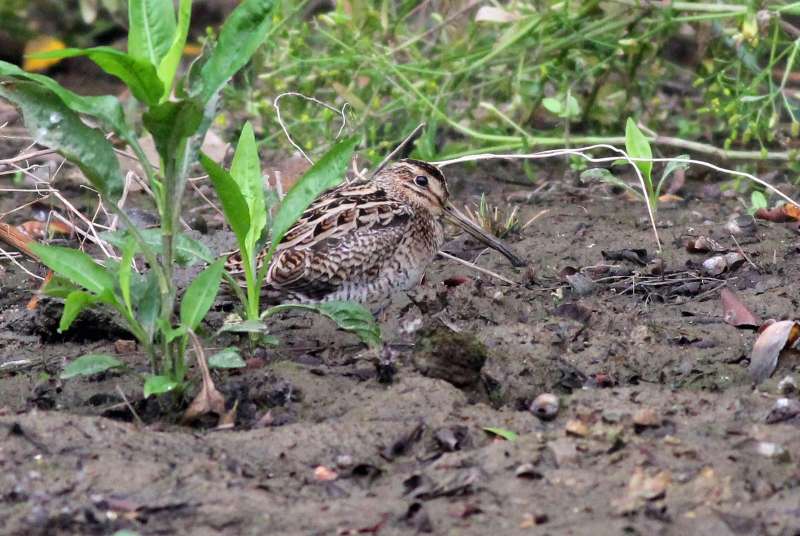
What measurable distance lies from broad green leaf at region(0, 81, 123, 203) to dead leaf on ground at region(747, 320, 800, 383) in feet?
7.75

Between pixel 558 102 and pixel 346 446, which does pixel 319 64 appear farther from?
pixel 346 446

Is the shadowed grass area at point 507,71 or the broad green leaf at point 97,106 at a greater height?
the broad green leaf at point 97,106

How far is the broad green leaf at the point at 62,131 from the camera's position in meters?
4.07

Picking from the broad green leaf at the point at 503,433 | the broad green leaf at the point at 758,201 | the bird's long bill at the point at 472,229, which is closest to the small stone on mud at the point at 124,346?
the broad green leaf at the point at 503,433

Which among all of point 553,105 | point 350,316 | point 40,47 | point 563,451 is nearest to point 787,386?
point 563,451

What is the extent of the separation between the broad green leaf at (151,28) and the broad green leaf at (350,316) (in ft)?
3.53

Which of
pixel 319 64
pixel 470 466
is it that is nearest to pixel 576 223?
pixel 319 64

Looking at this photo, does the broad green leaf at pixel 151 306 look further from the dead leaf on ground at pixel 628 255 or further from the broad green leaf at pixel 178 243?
the dead leaf on ground at pixel 628 255

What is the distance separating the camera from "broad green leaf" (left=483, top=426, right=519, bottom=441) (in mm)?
4086

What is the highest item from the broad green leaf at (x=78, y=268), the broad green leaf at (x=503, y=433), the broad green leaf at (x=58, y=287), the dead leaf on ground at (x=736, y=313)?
the broad green leaf at (x=78, y=268)

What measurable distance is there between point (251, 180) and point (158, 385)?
3.54 ft

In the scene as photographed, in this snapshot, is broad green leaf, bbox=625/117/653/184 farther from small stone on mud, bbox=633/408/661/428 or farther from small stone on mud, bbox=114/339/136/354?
small stone on mud, bbox=114/339/136/354

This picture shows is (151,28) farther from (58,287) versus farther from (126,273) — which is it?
(58,287)

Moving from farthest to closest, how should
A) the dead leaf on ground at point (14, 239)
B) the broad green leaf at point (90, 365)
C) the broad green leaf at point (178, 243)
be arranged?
the dead leaf on ground at point (14, 239) < the broad green leaf at point (178, 243) < the broad green leaf at point (90, 365)
